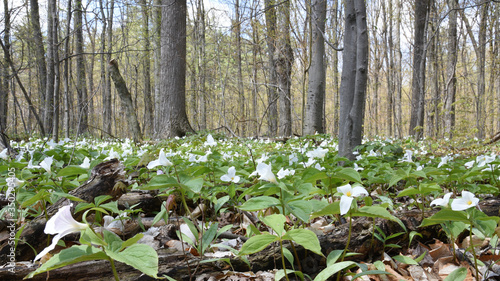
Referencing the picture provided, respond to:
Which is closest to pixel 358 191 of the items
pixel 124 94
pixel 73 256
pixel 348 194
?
pixel 348 194

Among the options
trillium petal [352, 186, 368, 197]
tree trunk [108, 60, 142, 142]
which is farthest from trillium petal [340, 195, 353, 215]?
tree trunk [108, 60, 142, 142]

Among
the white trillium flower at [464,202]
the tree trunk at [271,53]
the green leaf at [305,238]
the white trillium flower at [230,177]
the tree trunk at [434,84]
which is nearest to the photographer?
the green leaf at [305,238]

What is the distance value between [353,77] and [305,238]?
9.24ft

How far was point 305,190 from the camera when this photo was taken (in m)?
1.21

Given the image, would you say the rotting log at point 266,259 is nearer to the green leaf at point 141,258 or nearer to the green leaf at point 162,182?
the green leaf at point 162,182

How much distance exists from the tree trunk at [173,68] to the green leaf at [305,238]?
7.05 metres

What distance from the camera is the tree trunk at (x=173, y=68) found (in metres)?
7.67

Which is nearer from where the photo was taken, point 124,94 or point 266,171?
point 266,171

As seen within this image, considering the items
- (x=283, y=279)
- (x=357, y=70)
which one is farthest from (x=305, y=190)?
(x=357, y=70)

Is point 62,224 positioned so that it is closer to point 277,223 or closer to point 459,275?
point 277,223

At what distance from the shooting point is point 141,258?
654mm

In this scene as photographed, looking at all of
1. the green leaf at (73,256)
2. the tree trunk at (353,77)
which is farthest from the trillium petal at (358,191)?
the tree trunk at (353,77)

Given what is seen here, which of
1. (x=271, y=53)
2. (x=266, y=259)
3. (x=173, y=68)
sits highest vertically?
(x=271, y=53)

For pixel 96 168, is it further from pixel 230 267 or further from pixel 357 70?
pixel 357 70
